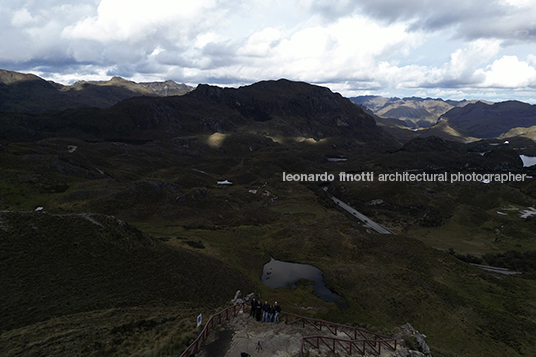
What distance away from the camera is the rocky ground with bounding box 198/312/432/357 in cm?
2538

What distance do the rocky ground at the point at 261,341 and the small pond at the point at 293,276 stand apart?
29981mm

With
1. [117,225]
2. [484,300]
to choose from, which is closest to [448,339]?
[484,300]

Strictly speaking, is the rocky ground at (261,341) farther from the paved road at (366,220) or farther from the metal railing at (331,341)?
the paved road at (366,220)

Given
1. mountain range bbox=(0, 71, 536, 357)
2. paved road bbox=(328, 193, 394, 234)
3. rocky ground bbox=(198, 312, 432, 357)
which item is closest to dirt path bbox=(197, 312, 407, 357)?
rocky ground bbox=(198, 312, 432, 357)

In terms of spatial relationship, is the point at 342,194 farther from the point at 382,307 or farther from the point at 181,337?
the point at 181,337

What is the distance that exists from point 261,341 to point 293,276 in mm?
43939

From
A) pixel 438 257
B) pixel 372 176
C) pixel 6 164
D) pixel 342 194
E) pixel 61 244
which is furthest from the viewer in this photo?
pixel 372 176

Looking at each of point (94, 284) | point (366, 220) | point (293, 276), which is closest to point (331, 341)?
point (94, 284)

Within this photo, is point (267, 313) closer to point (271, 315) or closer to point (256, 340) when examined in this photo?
point (271, 315)

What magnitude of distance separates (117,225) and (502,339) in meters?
68.2

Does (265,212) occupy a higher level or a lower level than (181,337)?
lower

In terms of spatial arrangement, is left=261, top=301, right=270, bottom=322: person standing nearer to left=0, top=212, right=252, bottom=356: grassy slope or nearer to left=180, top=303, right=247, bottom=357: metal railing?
left=180, top=303, right=247, bottom=357: metal railing

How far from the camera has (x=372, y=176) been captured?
19825cm

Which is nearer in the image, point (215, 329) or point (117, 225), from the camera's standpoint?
point (215, 329)
